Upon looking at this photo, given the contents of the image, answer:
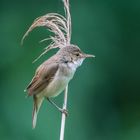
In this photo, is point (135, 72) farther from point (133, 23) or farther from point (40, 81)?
point (40, 81)

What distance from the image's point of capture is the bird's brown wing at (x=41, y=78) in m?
5.43

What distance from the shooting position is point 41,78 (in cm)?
549

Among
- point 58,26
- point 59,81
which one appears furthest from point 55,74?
point 58,26

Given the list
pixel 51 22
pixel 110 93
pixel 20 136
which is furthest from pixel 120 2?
pixel 51 22

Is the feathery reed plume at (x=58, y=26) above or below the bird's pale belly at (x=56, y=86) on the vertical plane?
above

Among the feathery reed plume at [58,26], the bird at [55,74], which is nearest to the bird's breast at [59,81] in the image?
the bird at [55,74]

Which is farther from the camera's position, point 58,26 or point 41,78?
point 41,78

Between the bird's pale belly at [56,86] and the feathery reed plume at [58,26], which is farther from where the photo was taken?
the bird's pale belly at [56,86]

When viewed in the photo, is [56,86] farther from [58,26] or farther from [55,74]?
[58,26]

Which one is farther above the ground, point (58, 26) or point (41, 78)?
point (58, 26)

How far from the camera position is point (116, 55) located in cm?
709

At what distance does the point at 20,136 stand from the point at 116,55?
3.68 feet

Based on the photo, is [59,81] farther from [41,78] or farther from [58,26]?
[58,26]

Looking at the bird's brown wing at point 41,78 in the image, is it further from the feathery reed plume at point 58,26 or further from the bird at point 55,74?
the feathery reed plume at point 58,26
